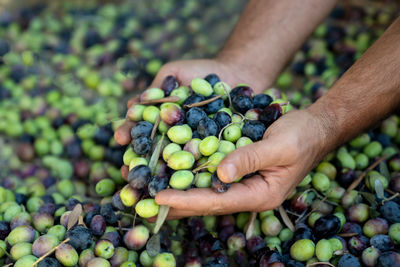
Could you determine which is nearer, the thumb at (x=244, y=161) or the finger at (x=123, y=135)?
the thumb at (x=244, y=161)

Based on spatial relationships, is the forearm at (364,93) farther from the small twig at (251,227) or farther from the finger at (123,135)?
the finger at (123,135)

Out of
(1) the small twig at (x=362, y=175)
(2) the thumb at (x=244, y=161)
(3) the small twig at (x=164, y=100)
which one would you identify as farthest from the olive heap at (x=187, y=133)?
(1) the small twig at (x=362, y=175)

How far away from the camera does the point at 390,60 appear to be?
1977 mm

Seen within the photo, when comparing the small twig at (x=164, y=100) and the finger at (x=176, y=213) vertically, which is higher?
the small twig at (x=164, y=100)

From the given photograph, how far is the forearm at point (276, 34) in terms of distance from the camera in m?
2.69

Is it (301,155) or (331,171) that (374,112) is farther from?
(301,155)

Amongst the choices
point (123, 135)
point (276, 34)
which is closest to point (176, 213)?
point (123, 135)

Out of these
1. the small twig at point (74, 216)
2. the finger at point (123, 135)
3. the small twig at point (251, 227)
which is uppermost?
the finger at point (123, 135)

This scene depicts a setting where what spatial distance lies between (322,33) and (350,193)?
208 cm

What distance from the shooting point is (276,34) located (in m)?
2.74

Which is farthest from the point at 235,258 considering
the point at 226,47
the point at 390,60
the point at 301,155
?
the point at 226,47

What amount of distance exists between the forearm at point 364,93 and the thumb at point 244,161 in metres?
0.45

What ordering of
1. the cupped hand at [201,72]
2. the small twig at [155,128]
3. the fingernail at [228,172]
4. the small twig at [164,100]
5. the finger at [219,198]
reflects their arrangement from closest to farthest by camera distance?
the fingernail at [228,172]
the finger at [219,198]
the small twig at [155,128]
the small twig at [164,100]
the cupped hand at [201,72]

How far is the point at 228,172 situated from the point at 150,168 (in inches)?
16.6
